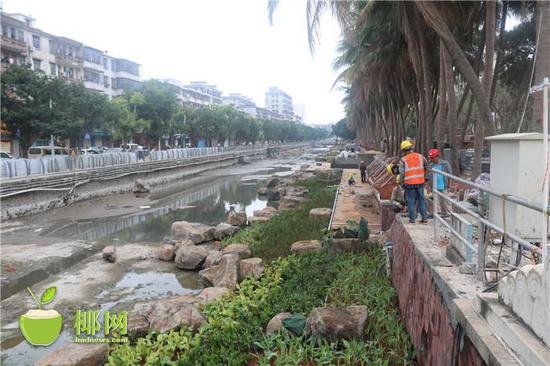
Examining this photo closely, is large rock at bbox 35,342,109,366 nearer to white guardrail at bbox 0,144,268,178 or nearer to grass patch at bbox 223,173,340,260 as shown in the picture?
grass patch at bbox 223,173,340,260

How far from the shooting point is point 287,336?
6.49m

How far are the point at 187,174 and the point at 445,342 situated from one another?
41376 mm

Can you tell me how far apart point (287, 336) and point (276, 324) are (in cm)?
47

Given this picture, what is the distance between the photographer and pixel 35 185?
2234 cm

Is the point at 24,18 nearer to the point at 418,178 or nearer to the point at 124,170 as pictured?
the point at 124,170

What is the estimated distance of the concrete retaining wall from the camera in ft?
12.4

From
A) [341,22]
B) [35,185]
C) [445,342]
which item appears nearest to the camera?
[445,342]

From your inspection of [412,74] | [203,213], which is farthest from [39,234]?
[412,74]

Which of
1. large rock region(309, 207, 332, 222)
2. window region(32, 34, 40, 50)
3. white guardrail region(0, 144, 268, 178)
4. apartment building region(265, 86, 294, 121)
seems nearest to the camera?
large rock region(309, 207, 332, 222)

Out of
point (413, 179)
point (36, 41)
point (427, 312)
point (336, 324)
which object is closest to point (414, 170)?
point (413, 179)

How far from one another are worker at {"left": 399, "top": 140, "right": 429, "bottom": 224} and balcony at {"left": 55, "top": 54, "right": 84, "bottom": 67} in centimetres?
5282

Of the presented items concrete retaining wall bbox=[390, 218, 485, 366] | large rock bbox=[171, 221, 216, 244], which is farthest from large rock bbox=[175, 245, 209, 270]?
concrete retaining wall bbox=[390, 218, 485, 366]

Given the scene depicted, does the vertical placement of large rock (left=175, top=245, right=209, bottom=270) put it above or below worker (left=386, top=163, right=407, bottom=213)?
below

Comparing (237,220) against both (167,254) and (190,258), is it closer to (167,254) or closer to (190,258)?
(167,254)
